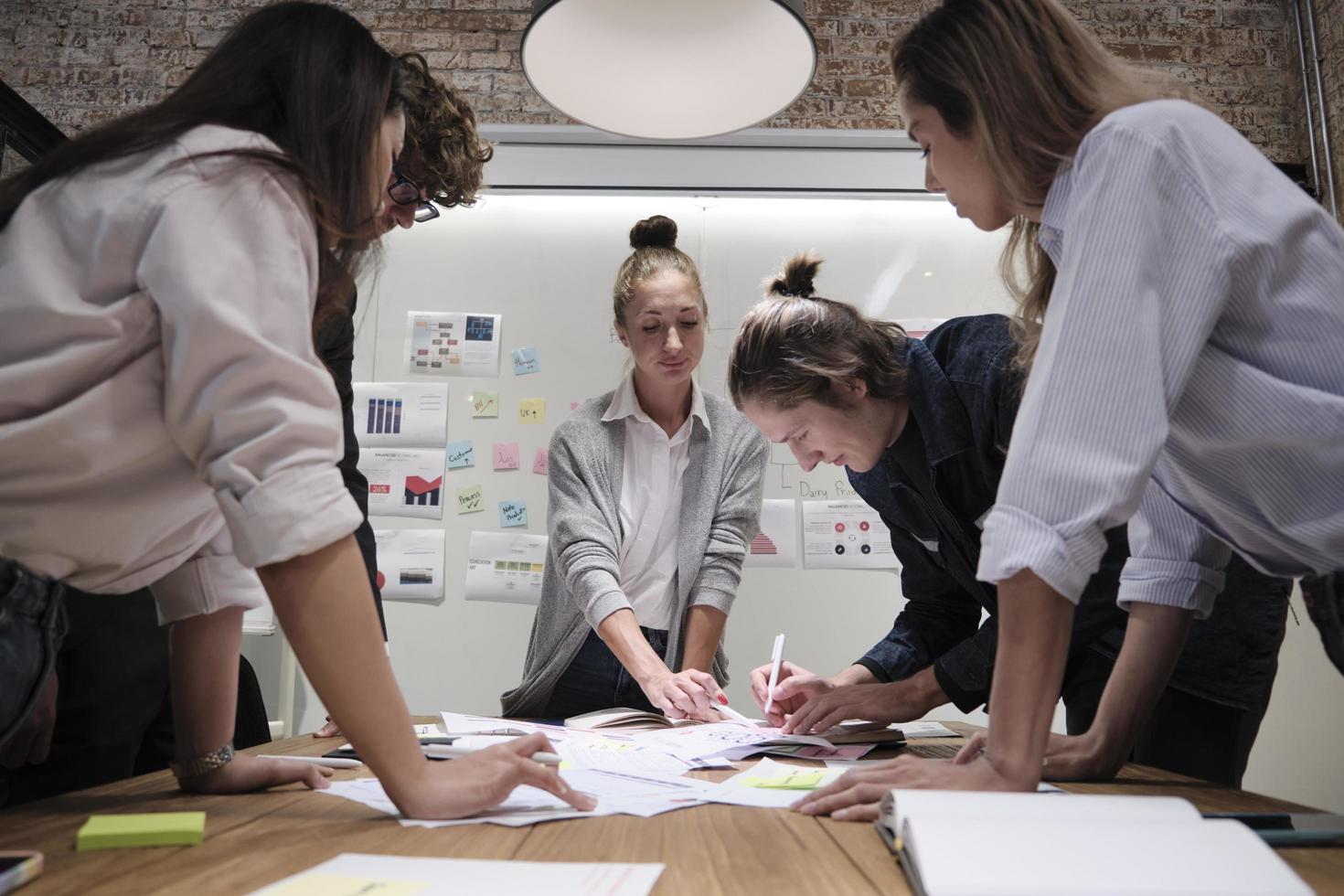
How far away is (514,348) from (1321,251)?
273 centimetres

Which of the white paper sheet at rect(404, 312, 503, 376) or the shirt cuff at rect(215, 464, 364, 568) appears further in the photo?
the white paper sheet at rect(404, 312, 503, 376)

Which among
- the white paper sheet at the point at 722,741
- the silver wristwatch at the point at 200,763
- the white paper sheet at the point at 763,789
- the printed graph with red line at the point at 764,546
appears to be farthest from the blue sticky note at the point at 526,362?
the silver wristwatch at the point at 200,763

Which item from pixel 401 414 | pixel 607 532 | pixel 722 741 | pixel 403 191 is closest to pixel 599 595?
pixel 607 532

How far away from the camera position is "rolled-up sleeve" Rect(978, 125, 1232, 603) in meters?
0.72

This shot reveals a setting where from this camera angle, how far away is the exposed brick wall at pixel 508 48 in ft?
11.3

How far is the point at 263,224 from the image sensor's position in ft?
2.46

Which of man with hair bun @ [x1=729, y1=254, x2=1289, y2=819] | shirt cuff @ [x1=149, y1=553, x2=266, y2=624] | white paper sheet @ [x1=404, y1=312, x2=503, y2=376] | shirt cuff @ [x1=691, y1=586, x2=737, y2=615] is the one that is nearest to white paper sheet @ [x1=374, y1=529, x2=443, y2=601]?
white paper sheet @ [x1=404, y1=312, x2=503, y2=376]

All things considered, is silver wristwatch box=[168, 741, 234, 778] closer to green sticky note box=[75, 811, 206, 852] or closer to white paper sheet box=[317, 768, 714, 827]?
white paper sheet box=[317, 768, 714, 827]

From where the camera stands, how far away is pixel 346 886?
57 centimetres

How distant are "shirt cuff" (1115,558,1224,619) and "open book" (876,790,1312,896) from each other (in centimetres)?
49

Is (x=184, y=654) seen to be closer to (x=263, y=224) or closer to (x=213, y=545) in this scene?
(x=213, y=545)

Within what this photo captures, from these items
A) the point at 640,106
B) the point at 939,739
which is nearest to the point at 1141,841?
the point at 939,739

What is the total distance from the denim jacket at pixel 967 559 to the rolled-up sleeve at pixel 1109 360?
0.54m

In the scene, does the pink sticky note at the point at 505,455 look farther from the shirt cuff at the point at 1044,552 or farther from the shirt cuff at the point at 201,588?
the shirt cuff at the point at 1044,552
